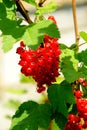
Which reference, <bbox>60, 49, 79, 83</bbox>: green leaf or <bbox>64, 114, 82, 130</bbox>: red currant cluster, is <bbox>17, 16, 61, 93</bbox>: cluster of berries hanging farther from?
<bbox>64, 114, 82, 130</bbox>: red currant cluster

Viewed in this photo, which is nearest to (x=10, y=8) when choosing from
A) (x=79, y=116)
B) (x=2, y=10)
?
(x=2, y=10)

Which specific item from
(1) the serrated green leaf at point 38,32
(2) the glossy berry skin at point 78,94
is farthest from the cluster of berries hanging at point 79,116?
(1) the serrated green leaf at point 38,32

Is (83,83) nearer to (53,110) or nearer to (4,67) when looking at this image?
(53,110)

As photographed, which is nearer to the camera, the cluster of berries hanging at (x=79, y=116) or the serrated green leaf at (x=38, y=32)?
the serrated green leaf at (x=38, y=32)

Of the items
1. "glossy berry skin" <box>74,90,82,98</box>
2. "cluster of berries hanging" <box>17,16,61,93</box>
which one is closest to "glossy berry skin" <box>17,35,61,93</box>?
"cluster of berries hanging" <box>17,16,61,93</box>

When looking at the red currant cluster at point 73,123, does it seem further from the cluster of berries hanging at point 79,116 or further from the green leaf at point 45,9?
the green leaf at point 45,9

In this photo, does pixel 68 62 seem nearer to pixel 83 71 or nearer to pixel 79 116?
pixel 83 71
